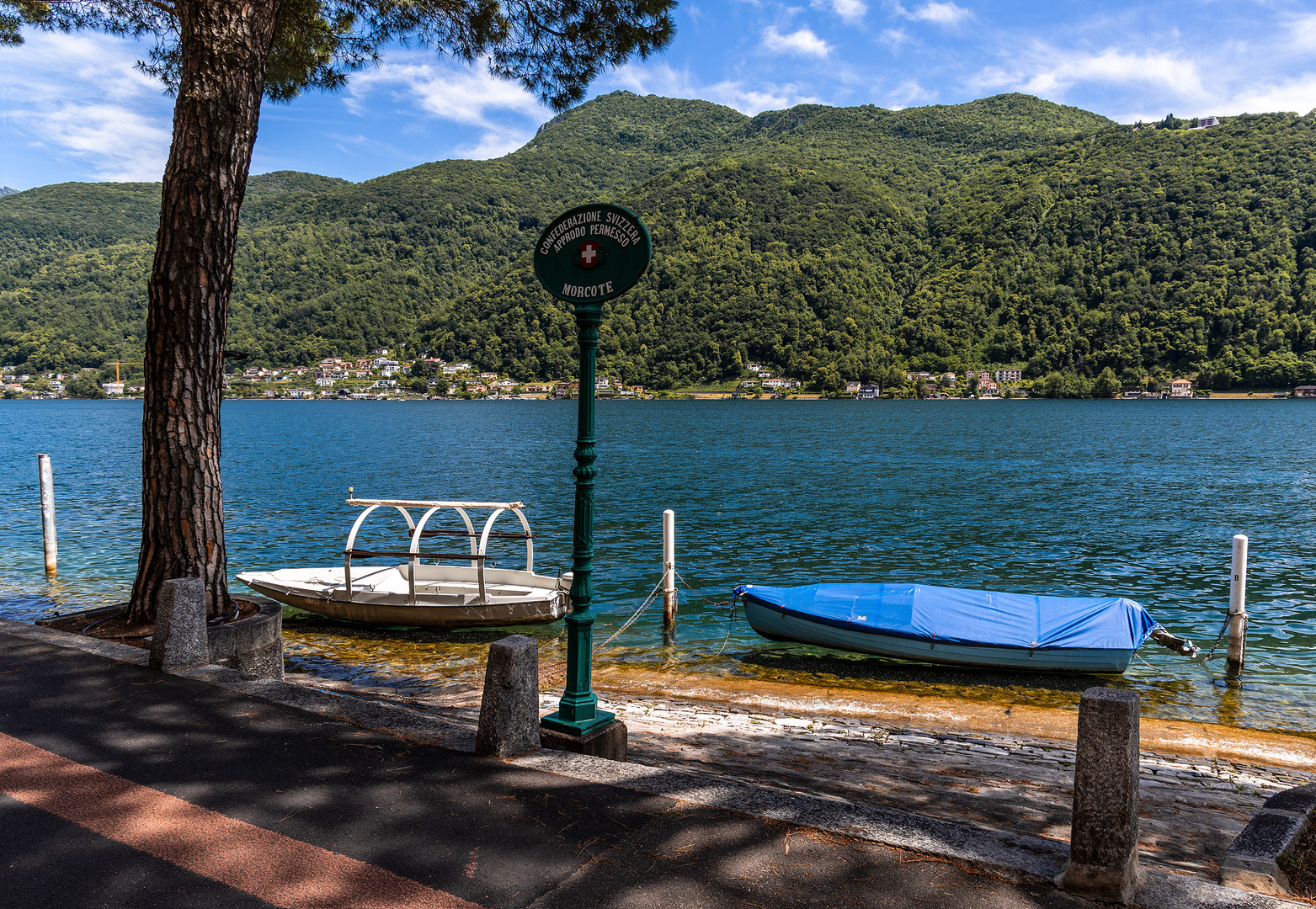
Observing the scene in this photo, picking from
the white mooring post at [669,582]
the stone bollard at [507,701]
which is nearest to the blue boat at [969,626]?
the white mooring post at [669,582]

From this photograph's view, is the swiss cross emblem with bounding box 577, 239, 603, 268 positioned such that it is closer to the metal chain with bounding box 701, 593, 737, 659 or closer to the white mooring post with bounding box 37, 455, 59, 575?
the metal chain with bounding box 701, 593, 737, 659

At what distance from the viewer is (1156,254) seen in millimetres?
158000

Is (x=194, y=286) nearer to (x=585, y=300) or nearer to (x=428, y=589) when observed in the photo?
(x=585, y=300)

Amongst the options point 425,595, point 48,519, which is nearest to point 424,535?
point 425,595

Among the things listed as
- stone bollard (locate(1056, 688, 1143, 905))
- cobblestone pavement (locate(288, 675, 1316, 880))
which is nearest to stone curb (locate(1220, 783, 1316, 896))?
cobblestone pavement (locate(288, 675, 1316, 880))

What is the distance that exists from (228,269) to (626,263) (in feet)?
15.1

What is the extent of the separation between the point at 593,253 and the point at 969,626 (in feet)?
30.8

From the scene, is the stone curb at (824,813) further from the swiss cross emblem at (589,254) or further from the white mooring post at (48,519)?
the white mooring post at (48,519)

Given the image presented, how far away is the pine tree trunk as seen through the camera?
696 cm

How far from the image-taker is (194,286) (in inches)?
276

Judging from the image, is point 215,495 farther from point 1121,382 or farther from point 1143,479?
point 1121,382

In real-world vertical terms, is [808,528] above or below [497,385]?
below

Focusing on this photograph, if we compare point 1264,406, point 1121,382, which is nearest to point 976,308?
point 1121,382

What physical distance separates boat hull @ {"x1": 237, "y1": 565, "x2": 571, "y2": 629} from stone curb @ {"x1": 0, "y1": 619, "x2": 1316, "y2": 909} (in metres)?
7.72
